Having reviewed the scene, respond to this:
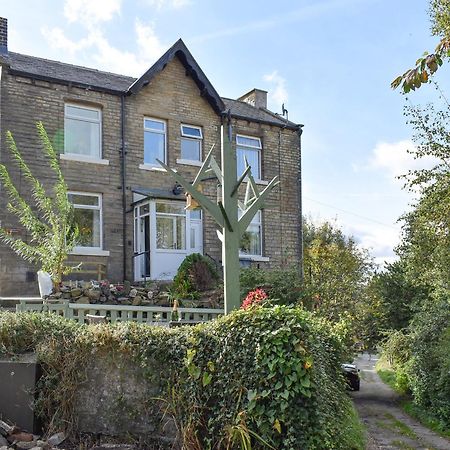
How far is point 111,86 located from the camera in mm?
18250

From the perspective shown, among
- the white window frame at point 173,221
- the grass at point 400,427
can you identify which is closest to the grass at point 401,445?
the grass at point 400,427

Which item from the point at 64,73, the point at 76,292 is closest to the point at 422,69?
the point at 76,292

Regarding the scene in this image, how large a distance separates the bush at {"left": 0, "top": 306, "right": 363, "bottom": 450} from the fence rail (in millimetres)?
1991

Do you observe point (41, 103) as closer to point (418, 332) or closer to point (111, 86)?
point (111, 86)

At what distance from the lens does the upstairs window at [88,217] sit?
17.0 metres

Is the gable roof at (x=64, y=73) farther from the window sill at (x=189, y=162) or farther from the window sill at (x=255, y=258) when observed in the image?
the window sill at (x=255, y=258)

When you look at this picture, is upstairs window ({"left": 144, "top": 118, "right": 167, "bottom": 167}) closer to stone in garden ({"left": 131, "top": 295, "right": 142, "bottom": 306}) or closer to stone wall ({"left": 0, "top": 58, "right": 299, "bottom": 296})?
stone wall ({"left": 0, "top": 58, "right": 299, "bottom": 296})

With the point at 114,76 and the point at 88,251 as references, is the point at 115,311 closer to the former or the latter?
the point at 88,251

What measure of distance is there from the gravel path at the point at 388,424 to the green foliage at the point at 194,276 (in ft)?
17.7

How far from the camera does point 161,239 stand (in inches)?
707

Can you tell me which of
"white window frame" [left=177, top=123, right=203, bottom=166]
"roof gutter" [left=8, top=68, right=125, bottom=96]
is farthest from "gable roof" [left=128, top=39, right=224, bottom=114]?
"white window frame" [left=177, top=123, right=203, bottom=166]

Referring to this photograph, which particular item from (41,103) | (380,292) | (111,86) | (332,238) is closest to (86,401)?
(41,103)

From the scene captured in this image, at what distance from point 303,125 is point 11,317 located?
16352mm

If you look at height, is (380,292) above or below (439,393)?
→ above
